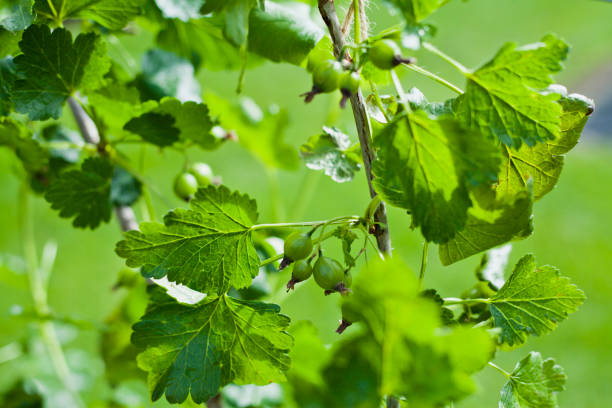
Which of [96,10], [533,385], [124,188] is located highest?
[96,10]

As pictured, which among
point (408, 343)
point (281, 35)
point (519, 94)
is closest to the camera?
point (408, 343)

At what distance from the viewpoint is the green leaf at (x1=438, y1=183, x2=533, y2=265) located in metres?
0.39

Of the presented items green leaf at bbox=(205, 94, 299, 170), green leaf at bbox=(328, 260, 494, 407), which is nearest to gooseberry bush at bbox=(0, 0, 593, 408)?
green leaf at bbox=(328, 260, 494, 407)

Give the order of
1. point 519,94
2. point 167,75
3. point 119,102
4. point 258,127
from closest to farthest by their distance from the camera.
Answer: point 519,94, point 119,102, point 167,75, point 258,127

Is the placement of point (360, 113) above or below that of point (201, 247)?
above

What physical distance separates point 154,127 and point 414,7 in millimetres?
343

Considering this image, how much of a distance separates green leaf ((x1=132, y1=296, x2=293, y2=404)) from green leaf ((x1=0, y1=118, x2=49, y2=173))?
266mm

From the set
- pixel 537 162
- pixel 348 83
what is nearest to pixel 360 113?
pixel 348 83

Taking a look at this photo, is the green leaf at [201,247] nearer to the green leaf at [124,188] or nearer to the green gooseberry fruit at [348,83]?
the green gooseberry fruit at [348,83]

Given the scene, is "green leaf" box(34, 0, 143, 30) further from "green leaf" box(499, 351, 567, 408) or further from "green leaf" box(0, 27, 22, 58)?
"green leaf" box(499, 351, 567, 408)

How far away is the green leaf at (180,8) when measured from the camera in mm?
576

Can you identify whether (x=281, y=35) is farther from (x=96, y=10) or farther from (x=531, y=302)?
(x=531, y=302)

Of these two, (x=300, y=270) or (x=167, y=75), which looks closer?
(x=300, y=270)

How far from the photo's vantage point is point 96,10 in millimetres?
567
